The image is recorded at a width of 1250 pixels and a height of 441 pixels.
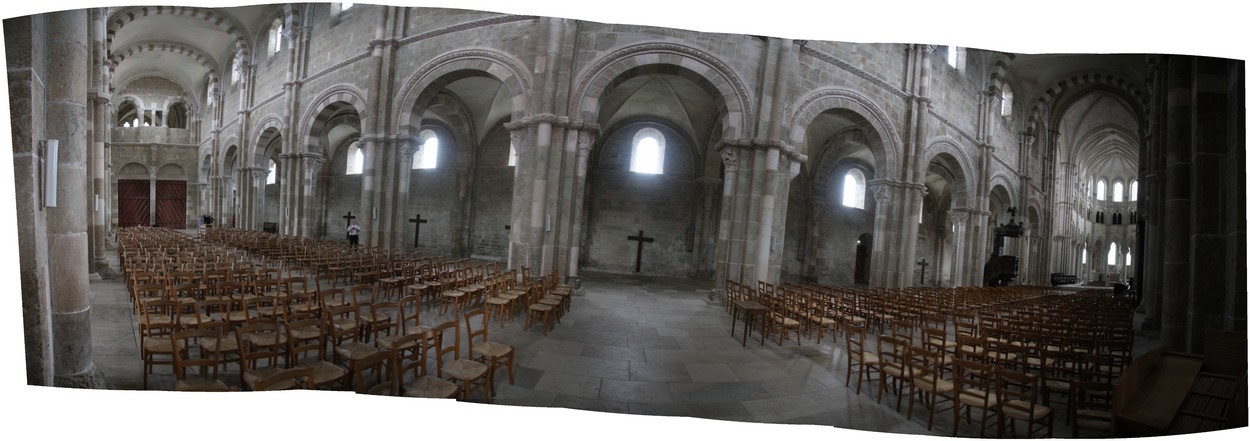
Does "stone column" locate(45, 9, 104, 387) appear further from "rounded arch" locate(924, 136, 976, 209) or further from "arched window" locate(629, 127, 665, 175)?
"arched window" locate(629, 127, 665, 175)

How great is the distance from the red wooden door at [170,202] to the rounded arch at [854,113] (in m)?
32.8

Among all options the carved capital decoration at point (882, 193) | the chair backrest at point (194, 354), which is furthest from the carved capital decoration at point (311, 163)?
the carved capital decoration at point (882, 193)

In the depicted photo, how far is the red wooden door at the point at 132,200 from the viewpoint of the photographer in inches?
1044

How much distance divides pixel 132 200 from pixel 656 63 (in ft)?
106

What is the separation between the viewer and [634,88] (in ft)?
53.3

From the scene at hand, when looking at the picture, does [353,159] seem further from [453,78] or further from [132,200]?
[453,78]

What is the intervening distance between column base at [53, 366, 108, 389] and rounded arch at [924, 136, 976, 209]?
16179 millimetres

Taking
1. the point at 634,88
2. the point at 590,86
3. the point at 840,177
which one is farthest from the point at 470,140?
the point at 840,177

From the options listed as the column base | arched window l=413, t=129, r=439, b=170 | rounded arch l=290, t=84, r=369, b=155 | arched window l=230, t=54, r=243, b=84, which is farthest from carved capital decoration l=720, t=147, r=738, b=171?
arched window l=413, t=129, r=439, b=170

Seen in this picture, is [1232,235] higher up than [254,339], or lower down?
higher up

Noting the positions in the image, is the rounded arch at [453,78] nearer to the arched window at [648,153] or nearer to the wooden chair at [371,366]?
the wooden chair at [371,366]

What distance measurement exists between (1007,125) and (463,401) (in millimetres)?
18374

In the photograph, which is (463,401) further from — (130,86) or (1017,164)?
(130,86)

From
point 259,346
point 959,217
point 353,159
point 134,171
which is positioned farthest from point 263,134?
point 959,217
